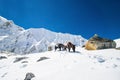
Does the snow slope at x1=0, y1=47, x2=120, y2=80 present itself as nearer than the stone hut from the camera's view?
Yes

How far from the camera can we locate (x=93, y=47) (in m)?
36.1

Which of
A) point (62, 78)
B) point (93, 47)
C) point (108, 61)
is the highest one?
point (93, 47)

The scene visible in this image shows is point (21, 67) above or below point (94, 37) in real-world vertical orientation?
below

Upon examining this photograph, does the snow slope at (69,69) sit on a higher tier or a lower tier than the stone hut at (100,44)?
lower

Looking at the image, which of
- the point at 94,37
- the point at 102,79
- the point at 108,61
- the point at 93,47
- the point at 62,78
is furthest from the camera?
the point at 94,37

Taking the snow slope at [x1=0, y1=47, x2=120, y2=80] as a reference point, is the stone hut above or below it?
above

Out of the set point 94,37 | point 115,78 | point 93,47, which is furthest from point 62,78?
point 94,37

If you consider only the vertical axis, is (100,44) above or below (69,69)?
above

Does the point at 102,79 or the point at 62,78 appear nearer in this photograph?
the point at 102,79

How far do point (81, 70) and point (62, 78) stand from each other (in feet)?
8.38

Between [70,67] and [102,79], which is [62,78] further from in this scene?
[102,79]

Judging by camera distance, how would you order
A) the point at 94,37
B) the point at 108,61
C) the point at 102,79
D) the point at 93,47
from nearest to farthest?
the point at 102,79, the point at 108,61, the point at 93,47, the point at 94,37

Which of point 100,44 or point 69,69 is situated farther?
point 100,44

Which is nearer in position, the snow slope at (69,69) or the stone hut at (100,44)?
the snow slope at (69,69)
